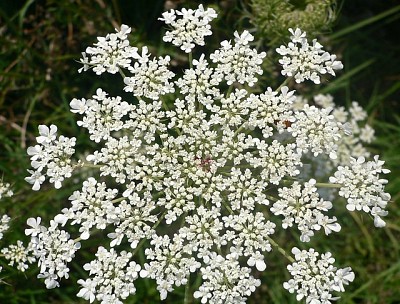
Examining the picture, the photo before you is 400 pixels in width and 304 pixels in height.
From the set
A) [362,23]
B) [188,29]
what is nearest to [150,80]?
[188,29]

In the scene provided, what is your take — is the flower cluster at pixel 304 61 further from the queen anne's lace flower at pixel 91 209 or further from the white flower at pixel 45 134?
the white flower at pixel 45 134

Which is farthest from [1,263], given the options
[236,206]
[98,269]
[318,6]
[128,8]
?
[318,6]

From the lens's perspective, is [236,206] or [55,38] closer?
[236,206]

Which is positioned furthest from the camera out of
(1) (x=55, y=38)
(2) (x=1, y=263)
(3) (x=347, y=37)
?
(3) (x=347, y=37)

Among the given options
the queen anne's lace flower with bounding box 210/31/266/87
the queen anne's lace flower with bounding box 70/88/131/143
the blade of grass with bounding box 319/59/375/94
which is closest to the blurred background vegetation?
the blade of grass with bounding box 319/59/375/94

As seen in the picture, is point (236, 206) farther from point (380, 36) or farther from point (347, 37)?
point (380, 36)

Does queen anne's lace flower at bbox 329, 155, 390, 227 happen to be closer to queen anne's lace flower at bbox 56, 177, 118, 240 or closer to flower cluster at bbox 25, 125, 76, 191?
queen anne's lace flower at bbox 56, 177, 118, 240
